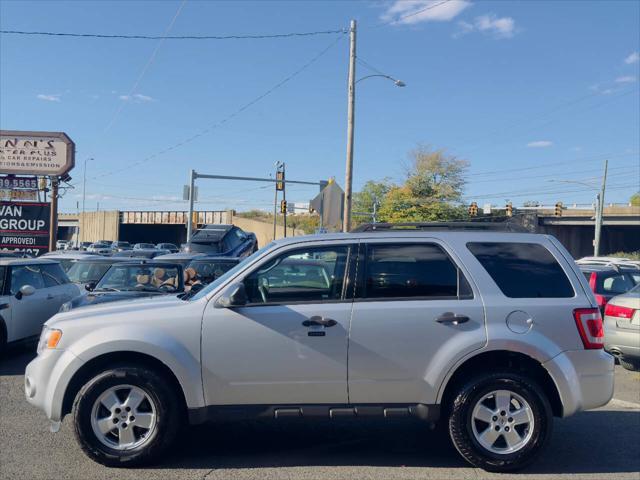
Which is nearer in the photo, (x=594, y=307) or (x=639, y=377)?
(x=594, y=307)

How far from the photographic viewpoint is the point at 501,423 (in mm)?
5008

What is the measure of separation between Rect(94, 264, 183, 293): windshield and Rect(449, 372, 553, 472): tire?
6.48 meters

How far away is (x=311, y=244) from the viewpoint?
532 cm

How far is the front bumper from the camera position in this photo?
4953mm

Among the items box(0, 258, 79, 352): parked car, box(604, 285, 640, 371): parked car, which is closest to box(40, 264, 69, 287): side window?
box(0, 258, 79, 352): parked car

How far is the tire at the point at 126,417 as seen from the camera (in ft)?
16.1

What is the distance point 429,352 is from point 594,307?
4.85ft

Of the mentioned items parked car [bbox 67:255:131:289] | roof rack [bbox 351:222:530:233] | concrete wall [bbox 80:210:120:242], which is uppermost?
concrete wall [bbox 80:210:120:242]

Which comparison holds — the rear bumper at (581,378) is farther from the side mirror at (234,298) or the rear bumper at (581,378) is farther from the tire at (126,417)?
the tire at (126,417)

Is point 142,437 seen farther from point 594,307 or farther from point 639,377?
point 639,377

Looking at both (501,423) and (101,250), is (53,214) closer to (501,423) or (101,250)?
(101,250)

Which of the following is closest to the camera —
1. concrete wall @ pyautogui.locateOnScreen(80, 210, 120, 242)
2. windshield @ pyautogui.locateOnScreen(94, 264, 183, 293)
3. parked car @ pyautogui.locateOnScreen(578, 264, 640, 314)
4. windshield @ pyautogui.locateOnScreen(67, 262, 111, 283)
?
windshield @ pyautogui.locateOnScreen(94, 264, 183, 293)

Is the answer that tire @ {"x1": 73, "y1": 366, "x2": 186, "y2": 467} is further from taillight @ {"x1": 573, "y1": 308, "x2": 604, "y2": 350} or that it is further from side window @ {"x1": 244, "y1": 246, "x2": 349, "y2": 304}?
taillight @ {"x1": 573, "y1": 308, "x2": 604, "y2": 350}

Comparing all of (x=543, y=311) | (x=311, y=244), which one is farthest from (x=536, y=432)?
(x=311, y=244)
